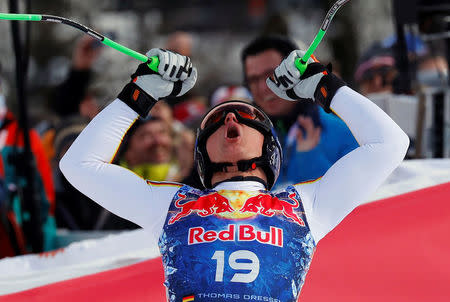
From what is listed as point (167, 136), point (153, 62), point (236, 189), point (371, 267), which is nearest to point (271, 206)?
point (236, 189)

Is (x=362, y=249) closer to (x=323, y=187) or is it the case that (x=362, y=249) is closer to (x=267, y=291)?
(x=323, y=187)

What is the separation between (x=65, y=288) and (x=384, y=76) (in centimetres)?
307

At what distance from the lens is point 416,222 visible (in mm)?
3301

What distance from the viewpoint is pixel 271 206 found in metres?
2.43

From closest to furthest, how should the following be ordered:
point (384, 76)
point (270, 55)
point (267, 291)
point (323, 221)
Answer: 1. point (267, 291)
2. point (323, 221)
3. point (270, 55)
4. point (384, 76)

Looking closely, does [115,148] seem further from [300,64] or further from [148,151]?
[148,151]

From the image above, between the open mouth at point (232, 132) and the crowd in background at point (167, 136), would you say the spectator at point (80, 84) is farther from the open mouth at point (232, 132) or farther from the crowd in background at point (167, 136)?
the open mouth at point (232, 132)

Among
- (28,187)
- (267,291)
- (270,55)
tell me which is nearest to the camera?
(267,291)

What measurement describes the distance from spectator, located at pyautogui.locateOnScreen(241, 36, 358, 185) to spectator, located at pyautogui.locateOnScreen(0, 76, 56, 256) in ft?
5.33

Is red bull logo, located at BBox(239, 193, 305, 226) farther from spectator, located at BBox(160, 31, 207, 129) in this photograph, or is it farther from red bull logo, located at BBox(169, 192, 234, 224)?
spectator, located at BBox(160, 31, 207, 129)

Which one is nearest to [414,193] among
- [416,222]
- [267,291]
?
[416,222]

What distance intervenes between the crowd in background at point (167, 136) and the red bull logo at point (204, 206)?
65 centimetres

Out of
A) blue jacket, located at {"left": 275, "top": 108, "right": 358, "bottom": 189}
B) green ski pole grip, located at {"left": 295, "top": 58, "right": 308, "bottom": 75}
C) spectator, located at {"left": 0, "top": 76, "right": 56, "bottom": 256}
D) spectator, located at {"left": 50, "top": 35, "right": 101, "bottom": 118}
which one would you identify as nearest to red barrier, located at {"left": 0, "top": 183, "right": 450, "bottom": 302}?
blue jacket, located at {"left": 275, "top": 108, "right": 358, "bottom": 189}

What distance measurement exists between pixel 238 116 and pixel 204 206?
1.25 feet
